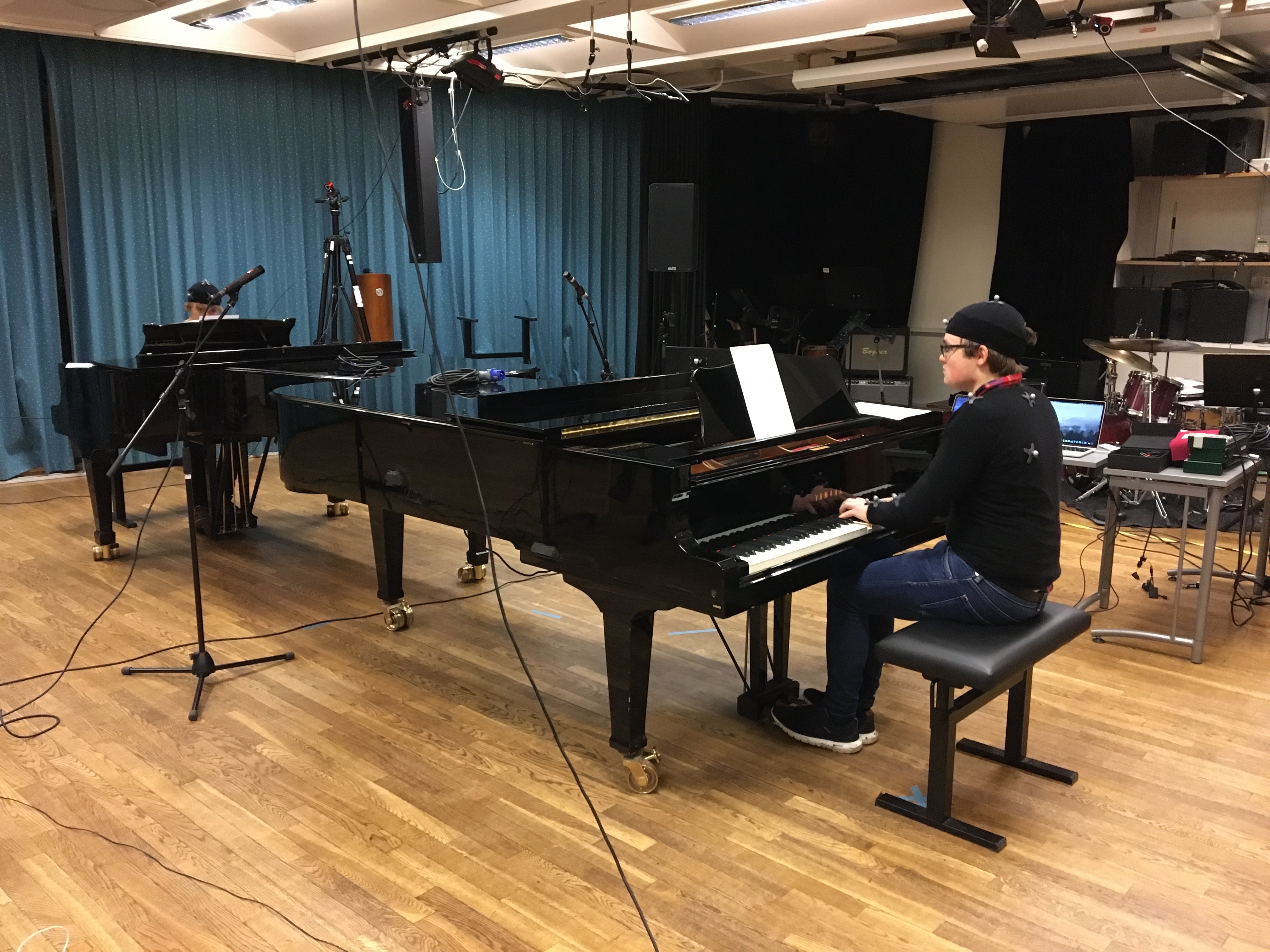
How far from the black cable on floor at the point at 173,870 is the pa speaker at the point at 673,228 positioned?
18.6 ft

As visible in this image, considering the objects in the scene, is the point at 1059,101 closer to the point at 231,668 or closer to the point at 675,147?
the point at 675,147

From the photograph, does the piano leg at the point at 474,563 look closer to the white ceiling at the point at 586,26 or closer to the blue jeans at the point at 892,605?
the blue jeans at the point at 892,605

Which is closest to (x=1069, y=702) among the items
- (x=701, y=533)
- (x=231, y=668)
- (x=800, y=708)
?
(x=800, y=708)

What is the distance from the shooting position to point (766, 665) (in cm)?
325

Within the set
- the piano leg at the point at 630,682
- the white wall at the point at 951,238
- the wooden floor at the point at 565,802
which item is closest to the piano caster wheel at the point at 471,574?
the wooden floor at the point at 565,802

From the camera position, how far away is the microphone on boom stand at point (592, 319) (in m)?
5.33

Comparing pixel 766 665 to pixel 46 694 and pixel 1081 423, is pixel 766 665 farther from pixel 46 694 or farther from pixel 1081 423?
pixel 46 694

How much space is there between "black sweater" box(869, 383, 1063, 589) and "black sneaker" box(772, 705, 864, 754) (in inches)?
26.6

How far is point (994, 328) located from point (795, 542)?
0.75 metres

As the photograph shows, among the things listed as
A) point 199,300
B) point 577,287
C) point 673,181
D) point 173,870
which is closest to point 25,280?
point 199,300

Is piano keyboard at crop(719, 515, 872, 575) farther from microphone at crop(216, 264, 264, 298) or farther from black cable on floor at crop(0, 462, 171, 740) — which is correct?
black cable on floor at crop(0, 462, 171, 740)

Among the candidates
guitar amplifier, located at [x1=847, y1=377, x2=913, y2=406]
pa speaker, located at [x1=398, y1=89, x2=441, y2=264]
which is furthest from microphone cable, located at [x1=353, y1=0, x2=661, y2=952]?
guitar amplifier, located at [x1=847, y1=377, x2=913, y2=406]

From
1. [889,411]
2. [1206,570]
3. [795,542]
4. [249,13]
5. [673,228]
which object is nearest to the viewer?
[795,542]

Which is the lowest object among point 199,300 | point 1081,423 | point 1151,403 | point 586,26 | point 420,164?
point 1151,403
